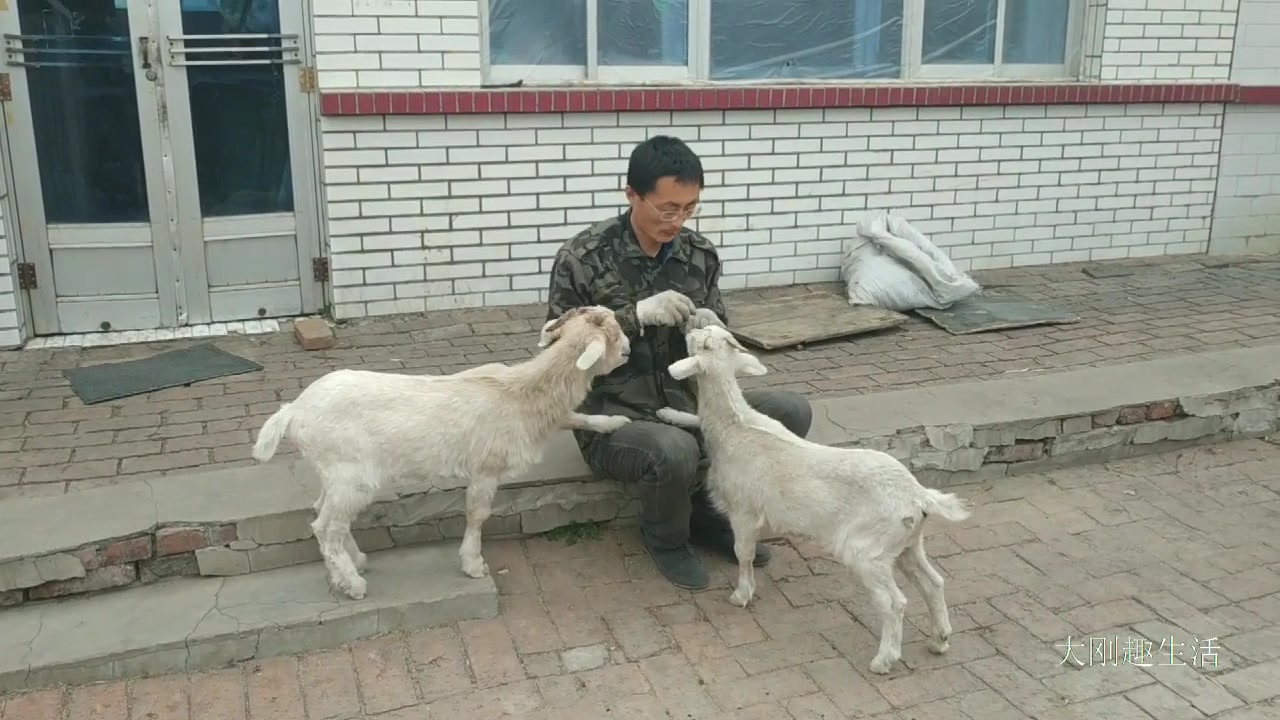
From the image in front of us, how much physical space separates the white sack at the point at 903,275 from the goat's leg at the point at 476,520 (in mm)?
3849

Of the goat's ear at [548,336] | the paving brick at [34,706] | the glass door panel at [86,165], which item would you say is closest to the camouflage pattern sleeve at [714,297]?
the goat's ear at [548,336]

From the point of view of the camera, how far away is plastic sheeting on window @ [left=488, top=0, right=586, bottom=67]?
6645 mm

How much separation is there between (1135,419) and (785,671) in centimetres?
273

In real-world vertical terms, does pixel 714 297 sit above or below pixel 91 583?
above

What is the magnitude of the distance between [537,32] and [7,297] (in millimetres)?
3422

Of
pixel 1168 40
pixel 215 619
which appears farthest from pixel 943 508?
pixel 1168 40

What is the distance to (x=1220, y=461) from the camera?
17.4 feet

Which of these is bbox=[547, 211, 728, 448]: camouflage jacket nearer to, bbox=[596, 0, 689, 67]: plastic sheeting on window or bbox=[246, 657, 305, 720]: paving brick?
bbox=[246, 657, 305, 720]: paving brick

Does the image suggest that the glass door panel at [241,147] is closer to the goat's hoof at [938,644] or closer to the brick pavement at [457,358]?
the brick pavement at [457,358]

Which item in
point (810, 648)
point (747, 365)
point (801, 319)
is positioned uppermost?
point (747, 365)

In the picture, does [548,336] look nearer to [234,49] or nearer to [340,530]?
[340,530]

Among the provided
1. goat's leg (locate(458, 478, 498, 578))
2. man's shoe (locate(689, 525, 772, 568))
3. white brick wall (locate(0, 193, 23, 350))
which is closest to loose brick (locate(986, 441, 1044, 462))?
man's shoe (locate(689, 525, 772, 568))

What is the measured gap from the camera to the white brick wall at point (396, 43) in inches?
240

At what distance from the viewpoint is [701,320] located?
3.91 m
